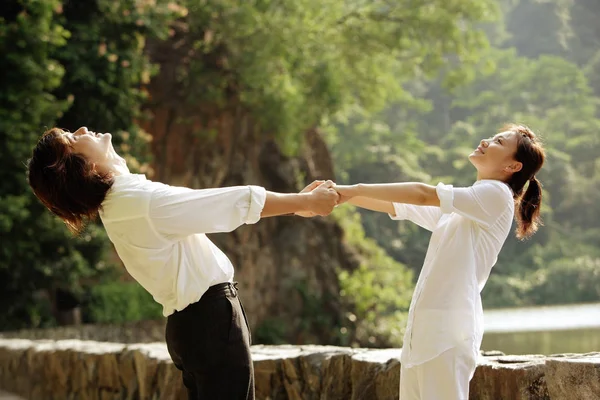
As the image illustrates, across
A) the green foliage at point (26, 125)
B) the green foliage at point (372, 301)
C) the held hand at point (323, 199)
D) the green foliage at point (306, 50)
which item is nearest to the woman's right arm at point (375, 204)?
the held hand at point (323, 199)

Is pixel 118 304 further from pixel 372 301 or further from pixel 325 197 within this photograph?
pixel 325 197

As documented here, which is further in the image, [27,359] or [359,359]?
[27,359]

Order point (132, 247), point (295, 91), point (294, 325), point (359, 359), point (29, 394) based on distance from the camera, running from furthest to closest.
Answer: point (294, 325), point (295, 91), point (29, 394), point (359, 359), point (132, 247)

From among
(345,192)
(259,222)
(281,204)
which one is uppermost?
(259,222)

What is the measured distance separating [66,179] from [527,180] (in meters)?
1.61

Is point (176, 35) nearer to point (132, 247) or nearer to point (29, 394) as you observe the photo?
point (29, 394)

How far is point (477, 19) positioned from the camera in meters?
16.8

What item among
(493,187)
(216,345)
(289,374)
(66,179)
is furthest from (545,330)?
(66,179)

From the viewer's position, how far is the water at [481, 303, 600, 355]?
61.5 feet

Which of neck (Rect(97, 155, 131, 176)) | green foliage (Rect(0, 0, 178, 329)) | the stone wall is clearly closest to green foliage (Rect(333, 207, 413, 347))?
green foliage (Rect(0, 0, 178, 329))

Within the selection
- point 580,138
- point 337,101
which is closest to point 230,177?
point 337,101

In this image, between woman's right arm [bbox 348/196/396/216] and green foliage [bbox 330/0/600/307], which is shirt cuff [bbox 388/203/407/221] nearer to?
woman's right arm [bbox 348/196/396/216]

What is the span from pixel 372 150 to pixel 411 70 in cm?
1220

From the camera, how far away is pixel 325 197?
3520 millimetres
